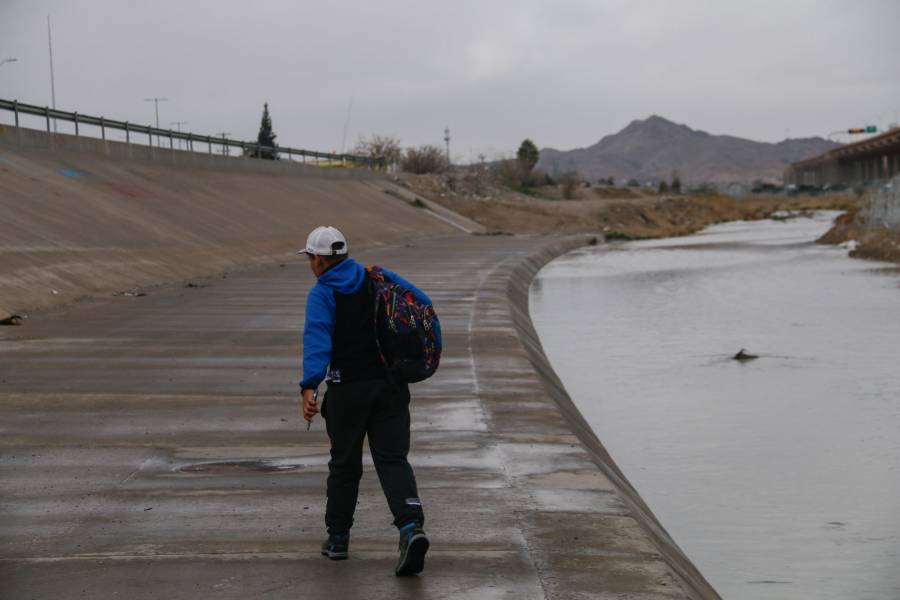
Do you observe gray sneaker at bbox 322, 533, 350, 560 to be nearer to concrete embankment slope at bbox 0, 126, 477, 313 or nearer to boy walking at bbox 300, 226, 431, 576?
boy walking at bbox 300, 226, 431, 576

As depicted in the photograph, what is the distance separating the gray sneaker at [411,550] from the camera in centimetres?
639

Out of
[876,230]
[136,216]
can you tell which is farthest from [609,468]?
[876,230]

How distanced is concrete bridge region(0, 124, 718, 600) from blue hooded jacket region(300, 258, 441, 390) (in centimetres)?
105

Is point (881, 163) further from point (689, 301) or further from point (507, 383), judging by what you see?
point (507, 383)

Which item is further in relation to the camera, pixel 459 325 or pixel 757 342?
pixel 757 342

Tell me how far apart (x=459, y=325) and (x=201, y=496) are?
10722 mm

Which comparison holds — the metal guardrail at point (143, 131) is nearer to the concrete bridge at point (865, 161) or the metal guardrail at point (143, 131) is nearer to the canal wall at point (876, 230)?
the canal wall at point (876, 230)

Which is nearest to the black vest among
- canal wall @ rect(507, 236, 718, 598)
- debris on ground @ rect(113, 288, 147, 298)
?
canal wall @ rect(507, 236, 718, 598)

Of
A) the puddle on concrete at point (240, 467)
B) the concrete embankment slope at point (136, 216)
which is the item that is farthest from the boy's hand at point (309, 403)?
the concrete embankment slope at point (136, 216)

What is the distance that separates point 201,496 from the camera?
8.34 m

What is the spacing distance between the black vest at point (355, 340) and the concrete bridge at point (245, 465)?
1009 mm

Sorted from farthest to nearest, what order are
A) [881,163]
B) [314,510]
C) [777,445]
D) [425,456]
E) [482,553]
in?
[881,163]
[777,445]
[425,456]
[314,510]
[482,553]

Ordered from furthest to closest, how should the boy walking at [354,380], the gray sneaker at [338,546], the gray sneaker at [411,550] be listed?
1. the gray sneaker at [338,546]
2. the boy walking at [354,380]
3. the gray sneaker at [411,550]

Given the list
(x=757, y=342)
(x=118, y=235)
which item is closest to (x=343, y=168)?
(x=118, y=235)
